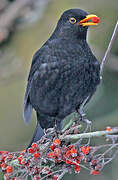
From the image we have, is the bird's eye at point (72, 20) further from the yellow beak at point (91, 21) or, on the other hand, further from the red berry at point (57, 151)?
the red berry at point (57, 151)

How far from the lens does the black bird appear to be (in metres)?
3.03

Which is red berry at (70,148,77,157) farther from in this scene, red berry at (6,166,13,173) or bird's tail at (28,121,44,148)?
bird's tail at (28,121,44,148)

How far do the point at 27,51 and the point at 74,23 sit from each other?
2.55 meters

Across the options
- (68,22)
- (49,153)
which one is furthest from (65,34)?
(49,153)

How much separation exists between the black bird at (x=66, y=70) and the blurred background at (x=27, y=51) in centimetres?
143

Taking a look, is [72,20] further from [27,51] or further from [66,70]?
Answer: [27,51]

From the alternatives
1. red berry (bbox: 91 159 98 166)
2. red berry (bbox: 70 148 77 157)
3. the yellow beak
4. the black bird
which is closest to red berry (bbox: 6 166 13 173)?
red berry (bbox: 70 148 77 157)

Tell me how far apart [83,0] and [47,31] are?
80 centimetres

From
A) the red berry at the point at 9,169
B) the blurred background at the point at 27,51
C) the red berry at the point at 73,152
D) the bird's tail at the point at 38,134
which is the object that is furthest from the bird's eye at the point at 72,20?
the blurred background at the point at 27,51

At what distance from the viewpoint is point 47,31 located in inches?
220

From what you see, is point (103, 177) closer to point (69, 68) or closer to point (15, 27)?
point (69, 68)

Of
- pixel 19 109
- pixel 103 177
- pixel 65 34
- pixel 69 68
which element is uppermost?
pixel 65 34

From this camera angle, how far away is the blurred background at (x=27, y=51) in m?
4.85

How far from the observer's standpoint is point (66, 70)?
3.02m
